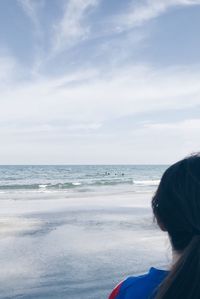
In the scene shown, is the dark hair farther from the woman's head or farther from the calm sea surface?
the calm sea surface

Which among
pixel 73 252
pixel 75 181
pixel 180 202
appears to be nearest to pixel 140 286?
pixel 180 202

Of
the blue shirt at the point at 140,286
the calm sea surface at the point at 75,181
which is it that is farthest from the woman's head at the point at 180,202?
the calm sea surface at the point at 75,181

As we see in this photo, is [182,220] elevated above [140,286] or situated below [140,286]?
above

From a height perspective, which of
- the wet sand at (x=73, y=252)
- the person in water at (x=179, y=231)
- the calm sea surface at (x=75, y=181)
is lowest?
the wet sand at (x=73, y=252)

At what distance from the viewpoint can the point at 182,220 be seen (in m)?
1.71

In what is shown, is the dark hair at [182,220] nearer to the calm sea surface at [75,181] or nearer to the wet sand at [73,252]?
the wet sand at [73,252]

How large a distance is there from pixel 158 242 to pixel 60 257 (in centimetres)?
281

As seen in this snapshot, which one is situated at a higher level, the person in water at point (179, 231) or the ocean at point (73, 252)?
the person in water at point (179, 231)

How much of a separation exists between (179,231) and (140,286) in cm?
28

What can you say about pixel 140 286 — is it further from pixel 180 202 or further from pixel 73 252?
pixel 73 252

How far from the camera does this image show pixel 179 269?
5.54 feet

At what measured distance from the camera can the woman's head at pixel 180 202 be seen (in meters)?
1.69

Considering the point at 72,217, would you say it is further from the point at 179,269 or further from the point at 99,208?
the point at 179,269

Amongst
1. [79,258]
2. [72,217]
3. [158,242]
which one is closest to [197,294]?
[79,258]
